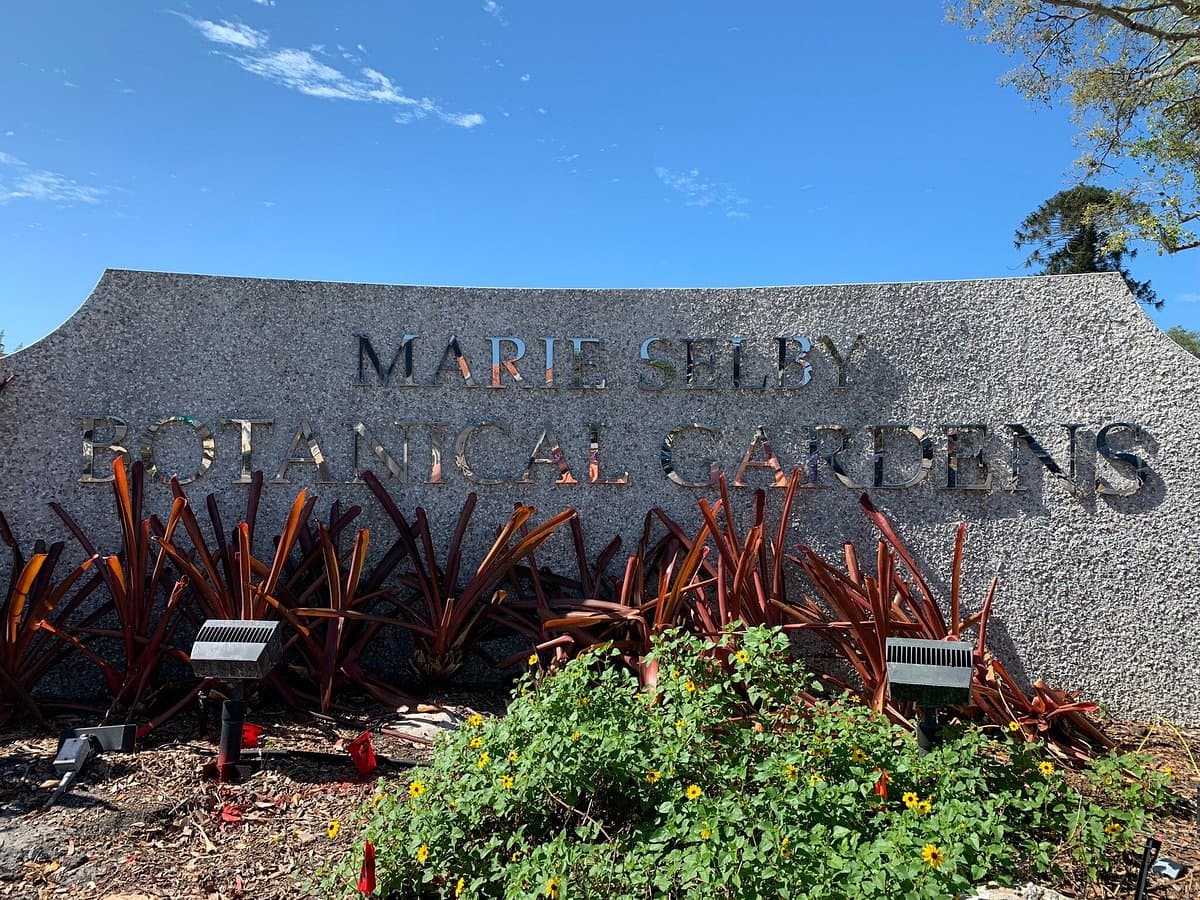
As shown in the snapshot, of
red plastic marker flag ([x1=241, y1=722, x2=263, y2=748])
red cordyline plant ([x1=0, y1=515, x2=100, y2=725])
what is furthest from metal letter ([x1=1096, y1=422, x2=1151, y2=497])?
red cordyline plant ([x1=0, y1=515, x2=100, y2=725])

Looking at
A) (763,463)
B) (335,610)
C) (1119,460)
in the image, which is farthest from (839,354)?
(335,610)

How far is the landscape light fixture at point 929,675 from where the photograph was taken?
251 cm

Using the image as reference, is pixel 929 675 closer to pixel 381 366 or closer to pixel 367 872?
pixel 367 872

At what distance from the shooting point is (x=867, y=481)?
4.07 metres

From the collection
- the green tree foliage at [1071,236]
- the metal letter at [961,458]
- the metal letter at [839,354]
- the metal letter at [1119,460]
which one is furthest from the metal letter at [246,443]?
the green tree foliage at [1071,236]

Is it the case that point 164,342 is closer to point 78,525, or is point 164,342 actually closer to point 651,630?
point 78,525

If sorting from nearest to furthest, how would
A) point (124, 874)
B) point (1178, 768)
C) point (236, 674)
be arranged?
point (124, 874), point (236, 674), point (1178, 768)

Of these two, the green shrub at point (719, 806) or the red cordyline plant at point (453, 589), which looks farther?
the red cordyline plant at point (453, 589)

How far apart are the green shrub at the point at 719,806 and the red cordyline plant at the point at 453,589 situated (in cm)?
102

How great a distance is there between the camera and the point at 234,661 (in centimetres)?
278

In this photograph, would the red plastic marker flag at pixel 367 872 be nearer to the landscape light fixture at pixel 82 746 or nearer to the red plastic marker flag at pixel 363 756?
the red plastic marker flag at pixel 363 756

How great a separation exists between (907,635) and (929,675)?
100cm

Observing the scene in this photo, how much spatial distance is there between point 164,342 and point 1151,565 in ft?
15.5

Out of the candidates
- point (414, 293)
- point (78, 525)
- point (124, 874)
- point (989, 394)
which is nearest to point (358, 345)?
point (414, 293)
